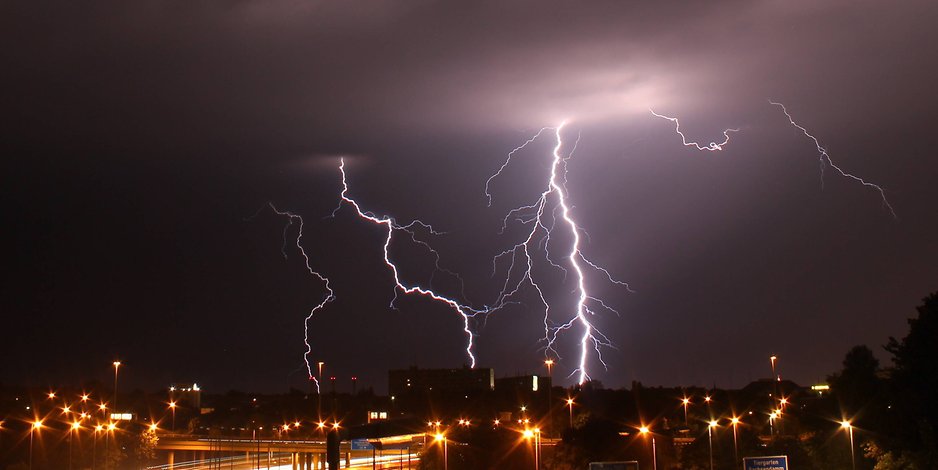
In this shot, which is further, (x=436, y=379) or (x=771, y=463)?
(x=436, y=379)

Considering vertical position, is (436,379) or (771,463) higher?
(436,379)

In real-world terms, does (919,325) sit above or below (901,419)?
above

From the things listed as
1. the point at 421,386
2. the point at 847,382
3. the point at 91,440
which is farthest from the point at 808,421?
the point at 421,386

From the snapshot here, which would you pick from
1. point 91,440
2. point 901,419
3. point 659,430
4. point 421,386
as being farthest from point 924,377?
point 421,386

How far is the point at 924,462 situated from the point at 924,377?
376cm

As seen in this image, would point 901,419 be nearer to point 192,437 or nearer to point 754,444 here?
point 754,444

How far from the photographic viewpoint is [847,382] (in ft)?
160

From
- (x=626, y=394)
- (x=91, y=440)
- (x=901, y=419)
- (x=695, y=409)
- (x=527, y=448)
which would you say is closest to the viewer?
(x=901, y=419)

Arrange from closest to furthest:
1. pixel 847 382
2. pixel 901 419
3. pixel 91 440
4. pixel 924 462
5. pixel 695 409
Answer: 1. pixel 924 462
2. pixel 901 419
3. pixel 847 382
4. pixel 91 440
5. pixel 695 409

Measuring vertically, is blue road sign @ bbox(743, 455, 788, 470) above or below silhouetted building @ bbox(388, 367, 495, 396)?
below

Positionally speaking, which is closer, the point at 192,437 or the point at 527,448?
the point at 527,448

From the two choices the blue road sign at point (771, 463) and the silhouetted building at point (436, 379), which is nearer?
the blue road sign at point (771, 463)

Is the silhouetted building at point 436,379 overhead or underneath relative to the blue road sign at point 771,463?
overhead

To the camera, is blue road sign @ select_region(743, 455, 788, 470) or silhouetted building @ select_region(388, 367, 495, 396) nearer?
blue road sign @ select_region(743, 455, 788, 470)
